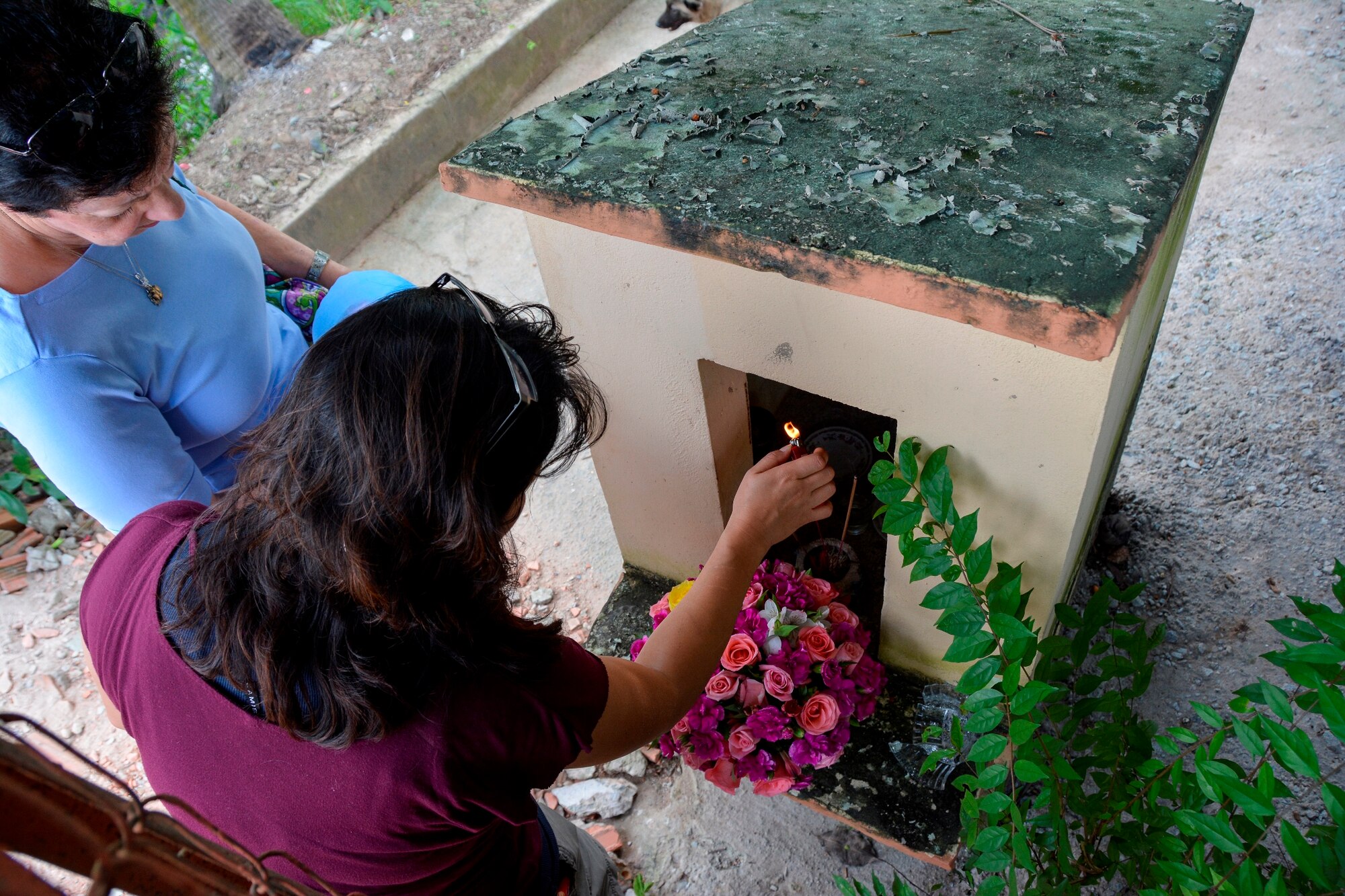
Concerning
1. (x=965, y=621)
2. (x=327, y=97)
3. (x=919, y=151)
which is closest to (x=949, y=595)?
(x=965, y=621)

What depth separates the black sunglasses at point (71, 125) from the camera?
124 cm

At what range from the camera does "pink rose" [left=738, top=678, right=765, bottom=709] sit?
6.47 feet

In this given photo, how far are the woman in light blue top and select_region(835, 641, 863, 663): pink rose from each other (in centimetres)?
144

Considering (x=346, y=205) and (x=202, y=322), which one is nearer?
(x=202, y=322)

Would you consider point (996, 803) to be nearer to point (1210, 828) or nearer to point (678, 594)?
point (1210, 828)

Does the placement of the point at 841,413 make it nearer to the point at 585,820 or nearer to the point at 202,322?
the point at 585,820

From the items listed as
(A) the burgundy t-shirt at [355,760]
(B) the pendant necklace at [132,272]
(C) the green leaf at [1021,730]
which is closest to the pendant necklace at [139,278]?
(B) the pendant necklace at [132,272]

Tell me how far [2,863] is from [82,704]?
11.0 feet

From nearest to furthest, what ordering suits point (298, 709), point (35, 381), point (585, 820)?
point (298, 709), point (35, 381), point (585, 820)

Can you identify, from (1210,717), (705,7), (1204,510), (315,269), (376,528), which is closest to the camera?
(376,528)

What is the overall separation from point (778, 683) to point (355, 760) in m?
1.05

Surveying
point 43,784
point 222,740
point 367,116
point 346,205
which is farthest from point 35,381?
point 367,116

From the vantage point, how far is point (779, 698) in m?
1.94

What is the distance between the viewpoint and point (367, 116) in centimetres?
526
